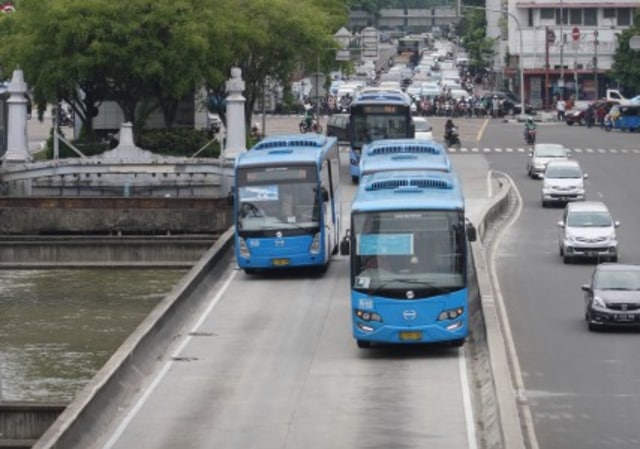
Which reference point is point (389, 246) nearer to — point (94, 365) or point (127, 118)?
point (94, 365)

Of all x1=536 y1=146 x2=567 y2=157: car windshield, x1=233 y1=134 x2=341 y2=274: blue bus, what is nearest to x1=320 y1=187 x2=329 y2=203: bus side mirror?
x1=233 y1=134 x2=341 y2=274: blue bus

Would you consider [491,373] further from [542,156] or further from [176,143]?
[176,143]

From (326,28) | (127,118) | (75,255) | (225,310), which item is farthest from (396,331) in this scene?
(326,28)

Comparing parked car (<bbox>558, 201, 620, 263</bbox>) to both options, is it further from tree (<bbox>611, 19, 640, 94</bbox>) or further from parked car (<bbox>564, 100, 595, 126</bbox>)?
tree (<bbox>611, 19, 640, 94</bbox>)

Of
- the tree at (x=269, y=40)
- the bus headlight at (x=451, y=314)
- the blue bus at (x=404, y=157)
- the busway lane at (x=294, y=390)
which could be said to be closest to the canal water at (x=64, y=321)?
the busway lane at (x=294, y=390)

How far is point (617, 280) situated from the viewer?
37.8 metres

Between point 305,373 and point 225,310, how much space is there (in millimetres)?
7550

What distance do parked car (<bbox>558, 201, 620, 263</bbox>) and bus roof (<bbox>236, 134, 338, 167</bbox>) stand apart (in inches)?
251

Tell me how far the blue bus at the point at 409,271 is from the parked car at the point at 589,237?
14.4 metres

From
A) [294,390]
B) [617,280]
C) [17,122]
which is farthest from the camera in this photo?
[17,122]

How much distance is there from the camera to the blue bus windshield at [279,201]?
141ft

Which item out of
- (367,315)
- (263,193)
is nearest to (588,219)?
(263,193)

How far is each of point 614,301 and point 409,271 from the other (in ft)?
19.3

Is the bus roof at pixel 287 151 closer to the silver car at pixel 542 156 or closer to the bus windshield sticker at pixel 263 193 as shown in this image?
the bus windshield sticker at pixel 263 193
